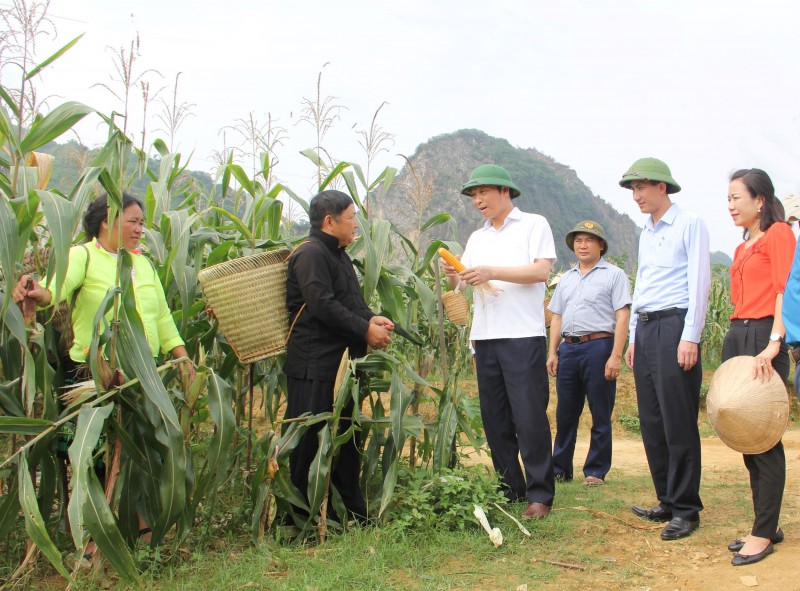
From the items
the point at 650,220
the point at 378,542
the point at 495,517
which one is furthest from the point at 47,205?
the point at 650,220

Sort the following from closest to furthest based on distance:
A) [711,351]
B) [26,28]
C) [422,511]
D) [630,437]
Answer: [26,28], [422,511], [630,437], [711,351]

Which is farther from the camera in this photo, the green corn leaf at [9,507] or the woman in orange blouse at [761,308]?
the woman in orange blouse at [761,308]

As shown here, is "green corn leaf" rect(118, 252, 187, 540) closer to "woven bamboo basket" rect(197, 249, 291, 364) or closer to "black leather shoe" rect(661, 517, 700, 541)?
"woven bamboo basket" rect(197, 249, 291, 364)

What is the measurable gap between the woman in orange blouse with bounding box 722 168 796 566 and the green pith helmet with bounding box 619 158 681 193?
315 millimetres

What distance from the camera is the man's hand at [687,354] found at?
140 inches

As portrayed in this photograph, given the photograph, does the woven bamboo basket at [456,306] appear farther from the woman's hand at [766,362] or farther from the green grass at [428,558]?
the woman's hand at [766,362]

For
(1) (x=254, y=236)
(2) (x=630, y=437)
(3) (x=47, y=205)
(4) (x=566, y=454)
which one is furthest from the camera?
(2) (x=630, y=437)

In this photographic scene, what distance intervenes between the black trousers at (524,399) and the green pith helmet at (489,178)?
0.82 m

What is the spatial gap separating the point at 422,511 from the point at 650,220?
1897 mm

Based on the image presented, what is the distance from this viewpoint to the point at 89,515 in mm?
2631

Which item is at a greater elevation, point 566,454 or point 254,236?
point 254,236

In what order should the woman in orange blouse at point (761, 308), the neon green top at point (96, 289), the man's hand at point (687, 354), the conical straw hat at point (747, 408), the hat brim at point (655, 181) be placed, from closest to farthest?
the neon green top at point (96, 289), the conical straw hat at point (747, 408), the woman in orange blouse at point (761, 308), the man's hand at point (687, 354), the hat brim at point (655, 181)

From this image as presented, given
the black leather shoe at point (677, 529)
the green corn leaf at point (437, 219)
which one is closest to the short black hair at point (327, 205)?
the green corn leaf at point (437, 219)

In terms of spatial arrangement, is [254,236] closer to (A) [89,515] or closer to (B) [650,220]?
(A) [89,515]
